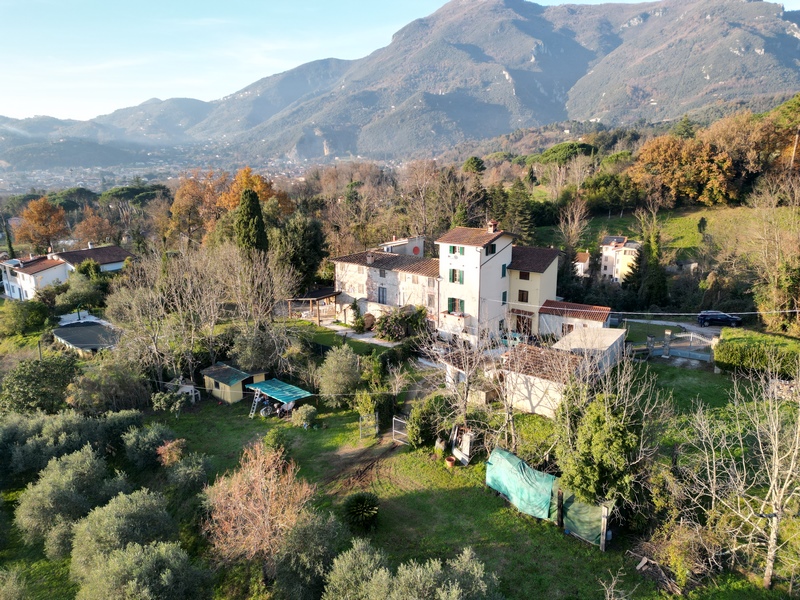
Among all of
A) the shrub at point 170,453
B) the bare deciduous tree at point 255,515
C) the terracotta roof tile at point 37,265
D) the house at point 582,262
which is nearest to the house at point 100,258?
the terracotta roof tile at point 37,265

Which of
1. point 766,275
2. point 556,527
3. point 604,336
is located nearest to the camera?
point 556,527

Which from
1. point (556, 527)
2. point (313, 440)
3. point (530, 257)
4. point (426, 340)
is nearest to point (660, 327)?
point (530, 257)

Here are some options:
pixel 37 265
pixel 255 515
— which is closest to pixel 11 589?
pixel 255 515

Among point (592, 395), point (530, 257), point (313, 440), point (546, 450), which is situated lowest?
point (313, 440)

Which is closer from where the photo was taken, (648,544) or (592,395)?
(648,544)

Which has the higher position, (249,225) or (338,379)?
(249,225)

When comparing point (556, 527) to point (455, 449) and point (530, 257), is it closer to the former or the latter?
point (455, 449)

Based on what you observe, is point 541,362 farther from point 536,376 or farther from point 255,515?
point 255,515
